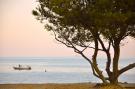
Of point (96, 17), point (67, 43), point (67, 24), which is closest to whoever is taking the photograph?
point (96, 17)

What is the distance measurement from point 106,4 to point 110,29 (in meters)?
1.12

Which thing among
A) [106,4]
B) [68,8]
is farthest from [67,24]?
[106,4]

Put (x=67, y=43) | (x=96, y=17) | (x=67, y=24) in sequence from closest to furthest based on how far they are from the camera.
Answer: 1. (x=96, y=17)
2. (x=67, y=24)
3. (x=67, y=43)

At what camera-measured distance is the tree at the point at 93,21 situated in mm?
18562

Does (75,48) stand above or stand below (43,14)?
below

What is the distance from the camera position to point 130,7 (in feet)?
62.2

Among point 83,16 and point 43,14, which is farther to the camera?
point 43,14

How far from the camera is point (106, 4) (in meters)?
18.6

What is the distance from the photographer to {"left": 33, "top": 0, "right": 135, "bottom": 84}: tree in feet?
60.9

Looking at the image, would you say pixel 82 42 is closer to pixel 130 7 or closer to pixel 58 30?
pixel 58 30

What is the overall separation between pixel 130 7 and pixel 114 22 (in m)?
1.00

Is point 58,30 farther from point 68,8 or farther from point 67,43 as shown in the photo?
point 68,8

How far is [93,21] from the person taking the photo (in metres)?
18.9

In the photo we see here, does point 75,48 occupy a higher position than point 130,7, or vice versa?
point 130,7
